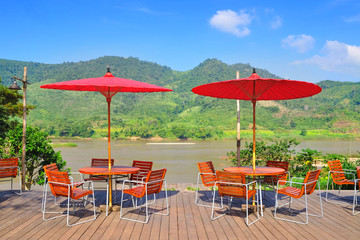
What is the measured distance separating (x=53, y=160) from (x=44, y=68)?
129 metres

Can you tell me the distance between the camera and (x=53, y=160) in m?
8.46

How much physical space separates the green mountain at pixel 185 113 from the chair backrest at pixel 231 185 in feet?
167

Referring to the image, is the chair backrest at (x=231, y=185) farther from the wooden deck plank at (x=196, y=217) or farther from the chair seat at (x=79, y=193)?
the chair seat at (x=79, y=193)

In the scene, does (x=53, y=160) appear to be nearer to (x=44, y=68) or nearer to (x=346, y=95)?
(x=346, y=95)

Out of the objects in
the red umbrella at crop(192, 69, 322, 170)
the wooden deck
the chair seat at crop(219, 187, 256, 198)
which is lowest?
the wooden deck

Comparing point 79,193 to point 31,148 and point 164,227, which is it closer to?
point 164,227

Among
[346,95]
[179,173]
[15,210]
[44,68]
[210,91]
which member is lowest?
[179,173]

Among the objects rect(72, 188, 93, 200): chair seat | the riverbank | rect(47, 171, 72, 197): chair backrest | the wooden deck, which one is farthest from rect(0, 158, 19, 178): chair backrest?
the riverbank

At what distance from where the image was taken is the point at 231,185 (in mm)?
4254

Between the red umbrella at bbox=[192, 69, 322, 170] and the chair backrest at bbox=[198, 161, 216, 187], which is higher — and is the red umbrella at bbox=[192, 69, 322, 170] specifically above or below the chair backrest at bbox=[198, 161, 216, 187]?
above

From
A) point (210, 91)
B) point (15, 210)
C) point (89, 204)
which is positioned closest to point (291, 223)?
point (210, 91)

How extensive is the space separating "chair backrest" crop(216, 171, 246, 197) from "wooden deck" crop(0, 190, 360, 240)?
366mm

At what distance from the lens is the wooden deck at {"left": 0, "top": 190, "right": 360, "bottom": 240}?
365cm

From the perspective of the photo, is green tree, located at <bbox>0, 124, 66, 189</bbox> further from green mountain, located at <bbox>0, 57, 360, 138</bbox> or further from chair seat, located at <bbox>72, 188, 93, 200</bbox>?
green mountain, located at <bbox>0, 57, 360, 138</bbox>
